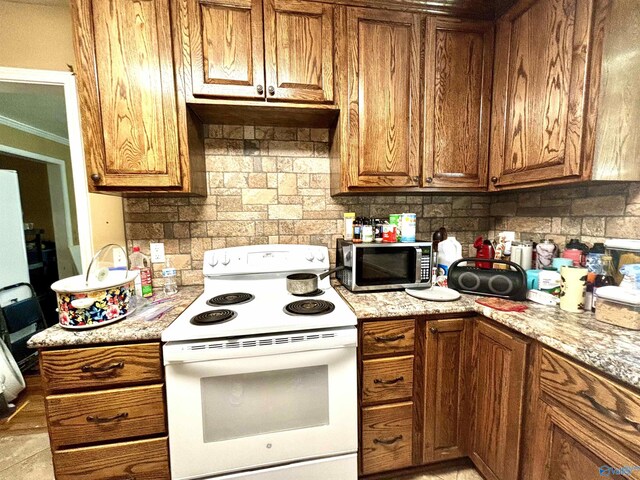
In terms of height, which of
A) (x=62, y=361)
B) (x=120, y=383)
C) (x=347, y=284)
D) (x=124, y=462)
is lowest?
(x=124, y=462)

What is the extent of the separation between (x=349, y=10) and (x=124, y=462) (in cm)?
226

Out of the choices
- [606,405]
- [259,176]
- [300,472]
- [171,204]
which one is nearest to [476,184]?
[606,405]

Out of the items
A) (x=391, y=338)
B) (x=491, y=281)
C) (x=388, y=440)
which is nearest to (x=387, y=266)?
(x=391, y=338)

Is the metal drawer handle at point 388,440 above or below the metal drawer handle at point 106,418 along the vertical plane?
below

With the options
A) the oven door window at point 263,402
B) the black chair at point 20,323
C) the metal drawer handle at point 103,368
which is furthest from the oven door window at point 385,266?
the black chair at point 20,323

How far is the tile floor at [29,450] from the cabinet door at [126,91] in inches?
62.3

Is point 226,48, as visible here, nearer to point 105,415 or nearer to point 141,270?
point 141,270

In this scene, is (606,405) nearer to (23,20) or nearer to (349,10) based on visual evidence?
(349,10)

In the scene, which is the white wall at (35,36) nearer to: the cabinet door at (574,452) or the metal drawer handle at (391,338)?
the metal drawer handle at (391,338)

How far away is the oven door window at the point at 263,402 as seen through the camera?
3.48ft

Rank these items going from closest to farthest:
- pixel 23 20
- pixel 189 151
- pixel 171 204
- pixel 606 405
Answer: pixel 606 405, pixel 189 151, pixel 23 20, pixel 171 204

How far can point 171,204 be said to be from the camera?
1.60 meters

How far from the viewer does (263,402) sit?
1094 millimetres

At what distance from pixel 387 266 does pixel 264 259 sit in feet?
2.31
